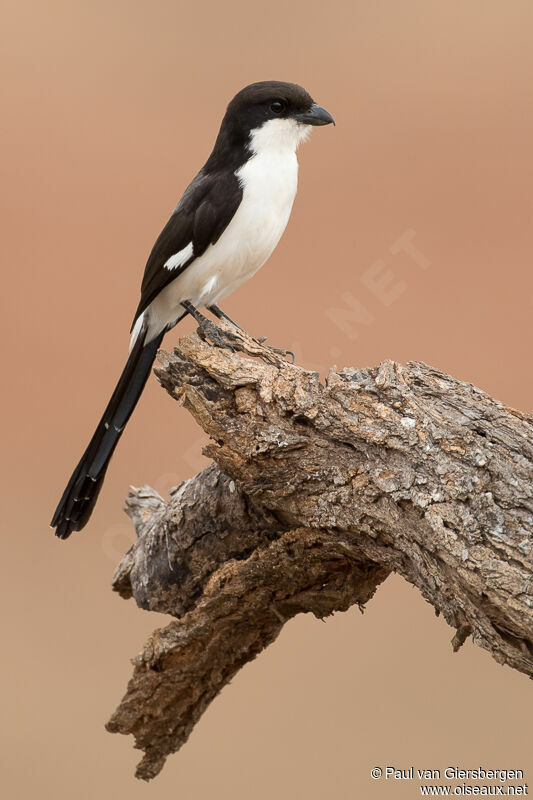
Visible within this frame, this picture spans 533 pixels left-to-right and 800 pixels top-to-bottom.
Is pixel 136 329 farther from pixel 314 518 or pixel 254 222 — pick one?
pixel 314 518

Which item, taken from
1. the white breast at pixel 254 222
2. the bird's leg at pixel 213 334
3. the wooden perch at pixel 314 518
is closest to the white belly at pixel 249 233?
the white breast at pixel 254 222

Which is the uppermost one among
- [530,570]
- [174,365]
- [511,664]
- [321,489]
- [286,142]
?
[286,142]

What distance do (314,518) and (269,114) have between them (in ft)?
5.29

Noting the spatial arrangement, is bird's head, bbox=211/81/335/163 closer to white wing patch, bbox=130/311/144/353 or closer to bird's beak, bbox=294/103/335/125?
bird's beak, bbox=294/103/335/125

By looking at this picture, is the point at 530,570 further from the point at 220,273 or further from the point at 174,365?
the point at 220,273

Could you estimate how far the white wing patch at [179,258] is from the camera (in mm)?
3182

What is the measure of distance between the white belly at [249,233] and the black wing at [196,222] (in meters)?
0.03

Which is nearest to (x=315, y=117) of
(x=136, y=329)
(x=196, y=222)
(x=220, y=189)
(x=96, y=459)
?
(x=220, y=189)

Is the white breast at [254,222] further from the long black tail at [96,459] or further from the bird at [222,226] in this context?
the long black tail at [96,459]

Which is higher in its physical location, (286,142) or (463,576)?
(286,142)

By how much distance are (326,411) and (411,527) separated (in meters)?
0.38

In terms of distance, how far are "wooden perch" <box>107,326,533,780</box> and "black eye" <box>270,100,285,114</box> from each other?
1.08m

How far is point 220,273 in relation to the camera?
127 inches

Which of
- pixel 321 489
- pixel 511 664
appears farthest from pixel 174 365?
pixel 511 664
